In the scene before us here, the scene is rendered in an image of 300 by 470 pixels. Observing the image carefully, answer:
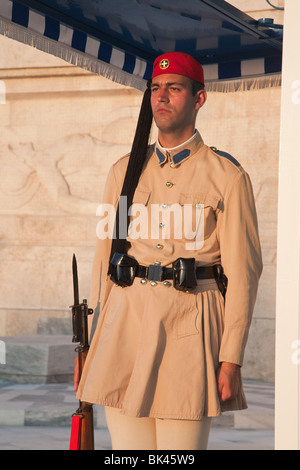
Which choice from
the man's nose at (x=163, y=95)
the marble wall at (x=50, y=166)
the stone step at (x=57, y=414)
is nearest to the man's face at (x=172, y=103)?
the man's nose at (x=163, y=95)

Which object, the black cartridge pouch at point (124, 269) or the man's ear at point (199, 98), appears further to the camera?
the man's ear at point (199, 98)

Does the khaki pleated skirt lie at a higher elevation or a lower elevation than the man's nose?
lower

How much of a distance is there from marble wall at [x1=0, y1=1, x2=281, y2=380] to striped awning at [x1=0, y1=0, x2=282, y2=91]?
533 cm

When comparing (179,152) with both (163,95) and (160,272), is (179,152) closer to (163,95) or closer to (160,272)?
(163,95)

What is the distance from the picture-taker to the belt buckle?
9.02 ft

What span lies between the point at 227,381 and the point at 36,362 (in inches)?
211

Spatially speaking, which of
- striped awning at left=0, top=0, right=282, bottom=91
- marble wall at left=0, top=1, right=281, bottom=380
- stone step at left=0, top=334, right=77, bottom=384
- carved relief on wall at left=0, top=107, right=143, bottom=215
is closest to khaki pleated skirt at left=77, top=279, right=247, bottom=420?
striped awning at left=0, top=0, right=282, bottom=91

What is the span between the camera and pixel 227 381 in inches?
105

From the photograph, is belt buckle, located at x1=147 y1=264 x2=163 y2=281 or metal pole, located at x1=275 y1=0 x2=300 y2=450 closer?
metal pole, located at x1=275 y1=0 x2=300 y2=450

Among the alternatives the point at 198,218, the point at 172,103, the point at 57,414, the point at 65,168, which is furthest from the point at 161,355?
the point at 65,168

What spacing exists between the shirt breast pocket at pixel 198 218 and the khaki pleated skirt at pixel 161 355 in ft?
0.51

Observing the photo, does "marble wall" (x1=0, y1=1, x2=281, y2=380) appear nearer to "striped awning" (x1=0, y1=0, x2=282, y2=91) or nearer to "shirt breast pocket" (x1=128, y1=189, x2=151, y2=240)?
Answer: "striped awning" (x1=0, y1=0, x2=282, y2=91)

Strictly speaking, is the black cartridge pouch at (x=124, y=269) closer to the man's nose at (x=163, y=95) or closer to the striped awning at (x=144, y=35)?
the man's nose at (x=163, y=95)

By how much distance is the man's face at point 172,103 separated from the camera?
112 inches
